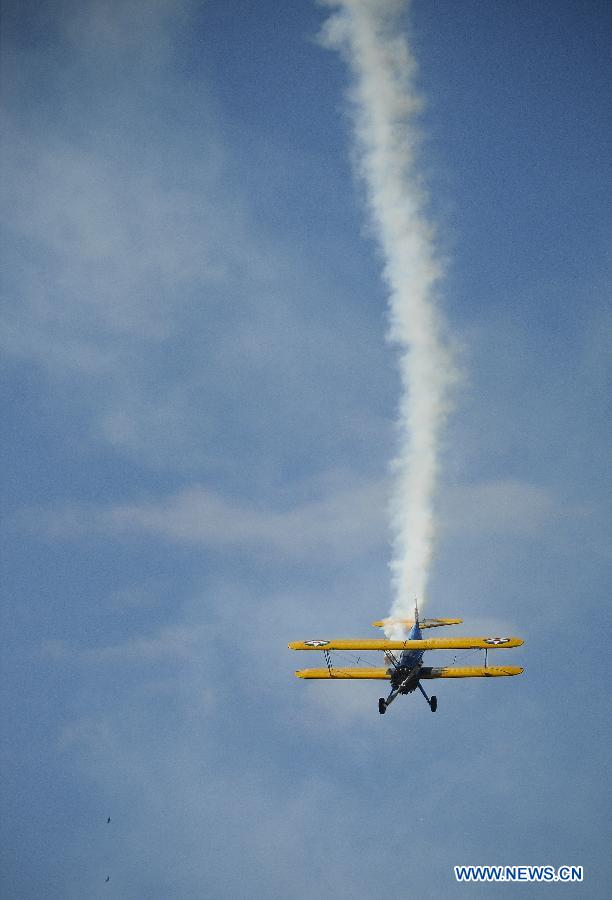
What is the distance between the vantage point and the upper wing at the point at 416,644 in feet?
178

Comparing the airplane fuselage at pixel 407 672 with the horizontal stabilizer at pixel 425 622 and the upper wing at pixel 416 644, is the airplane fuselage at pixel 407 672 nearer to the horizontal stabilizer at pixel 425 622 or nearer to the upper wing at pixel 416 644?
the upper wing at pixel 416 644

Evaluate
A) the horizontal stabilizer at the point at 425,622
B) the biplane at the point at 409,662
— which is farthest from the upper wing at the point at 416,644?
the horizontal stabilizer at the point at 425,622

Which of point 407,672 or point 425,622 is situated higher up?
point 425,622

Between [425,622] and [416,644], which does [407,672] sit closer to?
[416,644]

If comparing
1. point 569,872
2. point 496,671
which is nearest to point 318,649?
point 496,671

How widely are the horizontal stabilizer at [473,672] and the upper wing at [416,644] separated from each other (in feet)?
8.44

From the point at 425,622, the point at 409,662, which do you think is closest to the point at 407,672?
the point at 409,662

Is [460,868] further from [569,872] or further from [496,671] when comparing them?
[496,671]

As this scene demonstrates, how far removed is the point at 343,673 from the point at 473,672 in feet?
31.2

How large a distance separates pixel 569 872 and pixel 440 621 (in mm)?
44228

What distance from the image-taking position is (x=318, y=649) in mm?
58500

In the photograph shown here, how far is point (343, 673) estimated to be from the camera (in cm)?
6106

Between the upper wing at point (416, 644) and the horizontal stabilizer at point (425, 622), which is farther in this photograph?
the horizontal stabilizer at point (425, 622)

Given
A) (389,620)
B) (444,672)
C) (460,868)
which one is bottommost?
(460,868)
